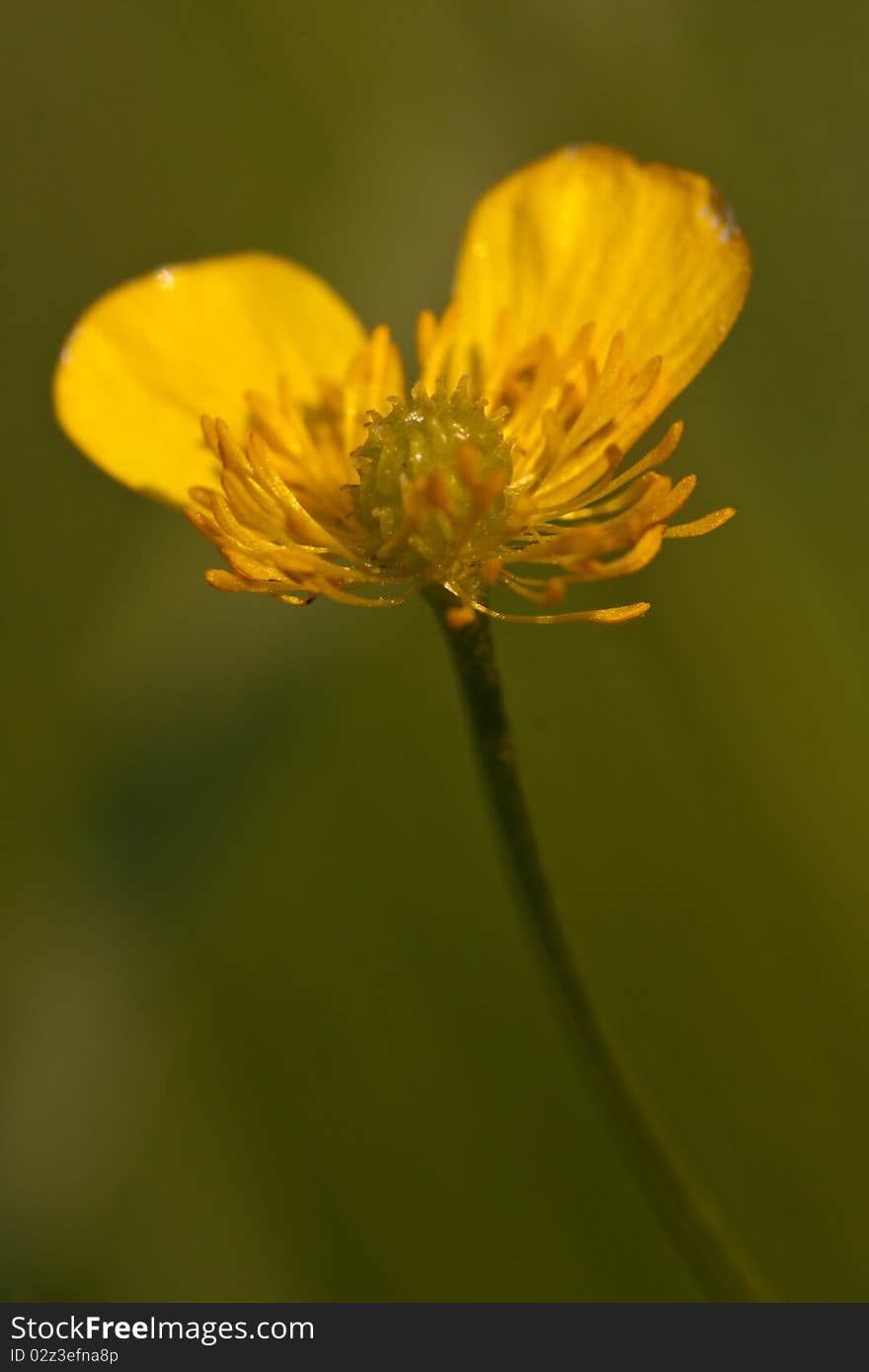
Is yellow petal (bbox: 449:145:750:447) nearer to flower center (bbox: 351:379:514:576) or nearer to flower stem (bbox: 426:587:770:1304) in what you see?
flower center (bbox: 351:379:514:576)

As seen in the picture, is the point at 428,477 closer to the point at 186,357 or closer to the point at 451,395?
the point at 451,395

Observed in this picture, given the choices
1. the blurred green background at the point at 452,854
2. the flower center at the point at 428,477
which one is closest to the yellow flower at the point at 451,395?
the flower center at the point at 428,477

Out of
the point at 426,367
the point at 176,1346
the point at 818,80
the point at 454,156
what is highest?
the point at 454,156

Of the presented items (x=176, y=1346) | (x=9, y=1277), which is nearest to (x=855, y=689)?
(x=176, y=1346)

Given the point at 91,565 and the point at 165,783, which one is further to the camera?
the point at 91,565

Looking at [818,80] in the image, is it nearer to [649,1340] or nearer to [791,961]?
[791,961]

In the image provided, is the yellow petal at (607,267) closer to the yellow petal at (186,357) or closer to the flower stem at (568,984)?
the yellow petal at (186,357)

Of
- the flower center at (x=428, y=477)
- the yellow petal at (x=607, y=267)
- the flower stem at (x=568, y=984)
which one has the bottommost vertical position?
the flower stem at (x=568, y=984)
